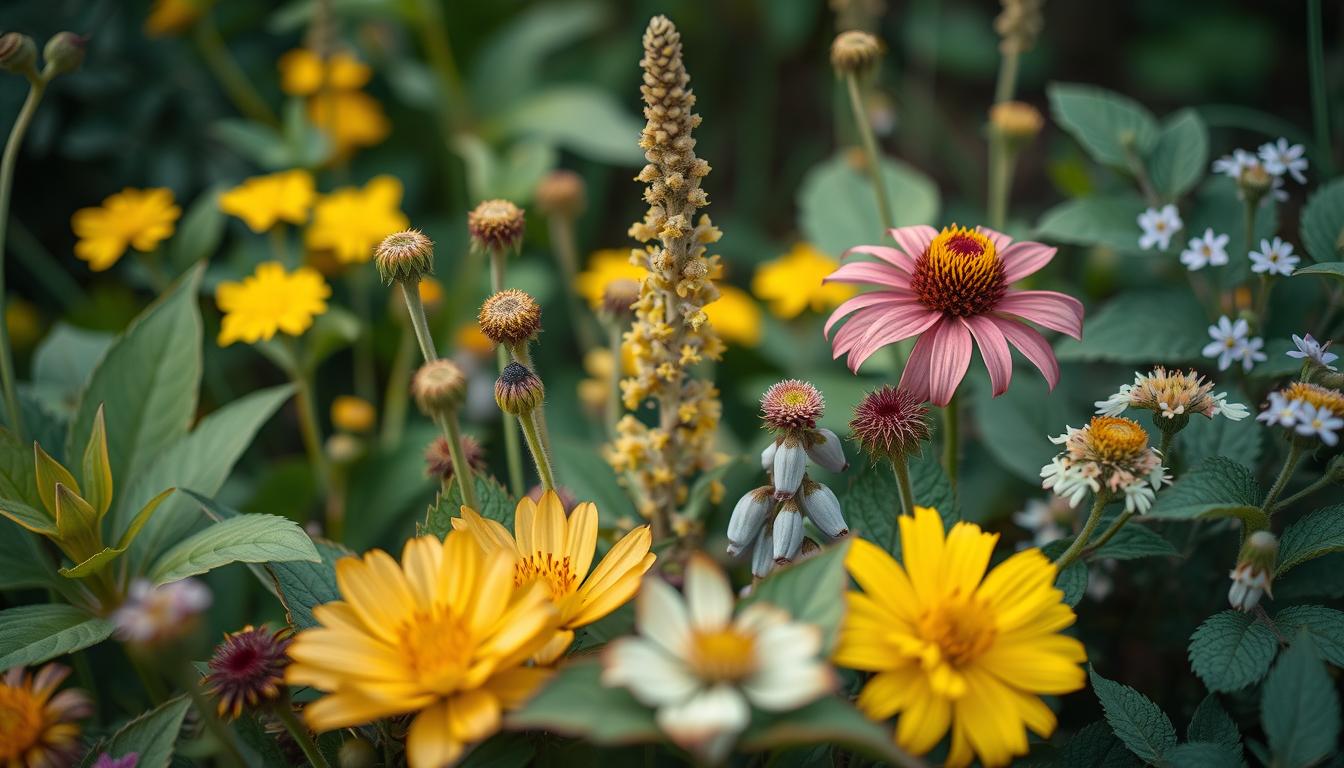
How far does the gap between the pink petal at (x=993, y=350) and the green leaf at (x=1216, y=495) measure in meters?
0.16

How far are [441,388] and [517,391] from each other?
73 mm

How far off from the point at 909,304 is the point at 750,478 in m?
0.48

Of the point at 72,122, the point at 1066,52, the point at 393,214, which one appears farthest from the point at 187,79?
the point at 1066,52

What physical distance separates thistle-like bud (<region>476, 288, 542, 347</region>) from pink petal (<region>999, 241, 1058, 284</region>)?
0.44 m

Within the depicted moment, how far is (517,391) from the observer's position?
82 cm

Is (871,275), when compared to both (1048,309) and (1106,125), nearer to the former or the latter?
(1048,309)

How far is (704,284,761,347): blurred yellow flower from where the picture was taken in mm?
1556

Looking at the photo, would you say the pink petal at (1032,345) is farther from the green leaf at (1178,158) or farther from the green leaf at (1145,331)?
the green leaf at (1178,158)

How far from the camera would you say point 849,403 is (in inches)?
52.0

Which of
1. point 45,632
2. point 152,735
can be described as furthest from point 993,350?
point 45,632

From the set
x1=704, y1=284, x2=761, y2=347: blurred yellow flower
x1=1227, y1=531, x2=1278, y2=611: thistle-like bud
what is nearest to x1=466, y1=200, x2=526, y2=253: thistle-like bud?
x1=704, y1=284, x2=761, y2=347: blurred yellow flower

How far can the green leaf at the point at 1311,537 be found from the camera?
810mm

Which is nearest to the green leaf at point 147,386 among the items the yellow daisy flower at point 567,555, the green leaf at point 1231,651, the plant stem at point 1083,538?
the yellow daisy flower at point 567,555

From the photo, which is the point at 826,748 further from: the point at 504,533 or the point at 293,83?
the point at 293,83
